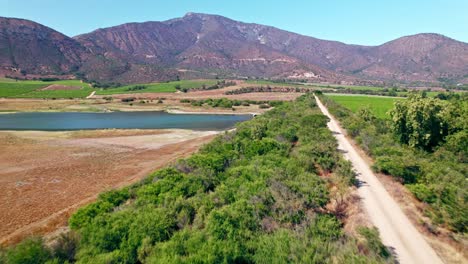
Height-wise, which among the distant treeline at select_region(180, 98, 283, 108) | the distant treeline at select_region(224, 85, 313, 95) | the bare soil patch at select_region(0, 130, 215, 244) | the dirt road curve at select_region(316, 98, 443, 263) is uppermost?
the distant treeline at select_region(224, 85, 313, 95)

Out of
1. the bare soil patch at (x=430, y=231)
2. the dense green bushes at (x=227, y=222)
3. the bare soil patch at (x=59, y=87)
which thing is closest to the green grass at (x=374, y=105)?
the bare soil patch at (x=430, y=231)

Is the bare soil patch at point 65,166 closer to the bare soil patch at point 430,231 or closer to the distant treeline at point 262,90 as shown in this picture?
the bare soil patch at point 430,231

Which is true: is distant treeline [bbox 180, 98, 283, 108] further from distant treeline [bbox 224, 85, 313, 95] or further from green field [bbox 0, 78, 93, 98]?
green field [bbox 0, 78, 93, 98]

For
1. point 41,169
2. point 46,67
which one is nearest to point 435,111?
point 41,169

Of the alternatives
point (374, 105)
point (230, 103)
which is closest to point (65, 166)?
point (230, 103)

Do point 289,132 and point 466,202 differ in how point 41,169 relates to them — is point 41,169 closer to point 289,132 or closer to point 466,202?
point 289,132

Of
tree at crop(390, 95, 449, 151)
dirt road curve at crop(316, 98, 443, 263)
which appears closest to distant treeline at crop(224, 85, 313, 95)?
tree at crop(390, 95, 449, 151)

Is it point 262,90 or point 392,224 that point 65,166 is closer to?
point 392,224
